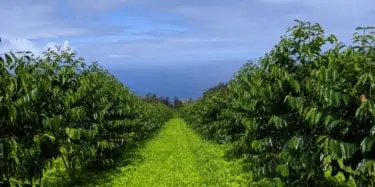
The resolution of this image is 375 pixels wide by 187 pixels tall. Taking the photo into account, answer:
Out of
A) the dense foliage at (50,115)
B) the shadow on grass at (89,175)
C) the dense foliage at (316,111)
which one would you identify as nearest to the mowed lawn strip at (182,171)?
the shadow on grass at (89,175)

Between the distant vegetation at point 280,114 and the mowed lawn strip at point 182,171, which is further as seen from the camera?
the mowed lawn strip at point 182,171

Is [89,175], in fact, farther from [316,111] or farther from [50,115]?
[316,111]

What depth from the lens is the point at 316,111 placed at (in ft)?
19.6

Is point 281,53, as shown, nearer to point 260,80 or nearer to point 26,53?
point 260,80

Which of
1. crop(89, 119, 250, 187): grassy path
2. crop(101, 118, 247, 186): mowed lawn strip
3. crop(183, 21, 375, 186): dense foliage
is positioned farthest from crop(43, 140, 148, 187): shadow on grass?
crop(183, 21, 375, 186): dense foliage

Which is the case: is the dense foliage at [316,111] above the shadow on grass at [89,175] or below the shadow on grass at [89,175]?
above

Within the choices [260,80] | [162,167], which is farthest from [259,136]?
[162,167]

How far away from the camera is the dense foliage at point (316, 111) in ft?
18.2

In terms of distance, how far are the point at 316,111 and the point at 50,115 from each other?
5592mm

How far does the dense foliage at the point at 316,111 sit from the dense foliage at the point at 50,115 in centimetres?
379

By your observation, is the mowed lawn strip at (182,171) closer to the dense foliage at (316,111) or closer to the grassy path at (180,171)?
the grassy path at (180,171)

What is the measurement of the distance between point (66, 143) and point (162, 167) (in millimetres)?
5719

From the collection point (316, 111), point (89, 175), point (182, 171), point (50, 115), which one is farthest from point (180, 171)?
point (316, 111)

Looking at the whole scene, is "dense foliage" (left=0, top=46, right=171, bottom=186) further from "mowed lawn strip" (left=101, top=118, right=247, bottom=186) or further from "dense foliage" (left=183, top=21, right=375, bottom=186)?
"dense foliage" (left=183, top=21, right=375, bottom=186)
